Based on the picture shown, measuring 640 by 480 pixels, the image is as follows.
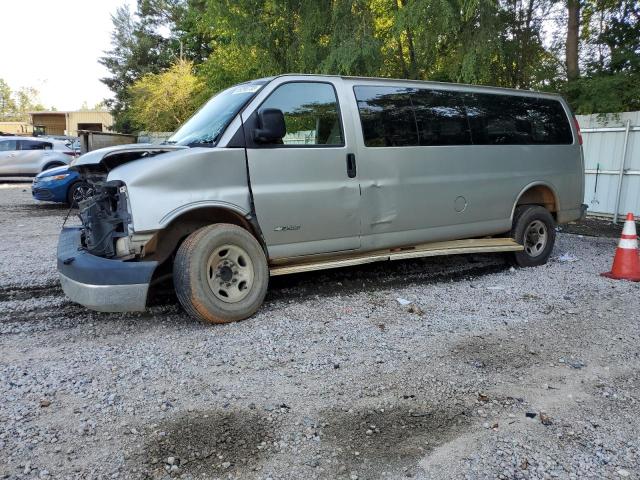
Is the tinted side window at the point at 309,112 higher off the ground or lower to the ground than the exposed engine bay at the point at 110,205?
higher

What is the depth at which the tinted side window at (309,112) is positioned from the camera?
4848mm

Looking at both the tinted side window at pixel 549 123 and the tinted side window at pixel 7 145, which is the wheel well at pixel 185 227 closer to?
the tinted side window at pixel 549 123

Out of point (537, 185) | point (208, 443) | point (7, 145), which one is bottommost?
point (208, 443)

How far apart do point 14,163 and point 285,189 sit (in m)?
17.9

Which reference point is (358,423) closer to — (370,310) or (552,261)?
(370,310)

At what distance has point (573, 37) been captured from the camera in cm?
1227

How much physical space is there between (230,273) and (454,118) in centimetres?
320

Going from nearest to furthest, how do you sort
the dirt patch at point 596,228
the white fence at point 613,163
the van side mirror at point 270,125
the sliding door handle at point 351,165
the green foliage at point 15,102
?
the van side mirror at point 270,125, the sliding door handle at point 351,165, the dirt patch at point 596,228, the white fence at point 613,163, the green foliage at point 15,102

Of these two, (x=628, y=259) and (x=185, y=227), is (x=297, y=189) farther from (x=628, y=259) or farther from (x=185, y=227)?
(x=628, y=259)

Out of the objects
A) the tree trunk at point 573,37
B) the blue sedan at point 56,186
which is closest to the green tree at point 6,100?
the blue sedan at point 56,186

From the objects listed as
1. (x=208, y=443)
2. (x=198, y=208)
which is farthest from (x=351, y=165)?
(x=208, y=443)

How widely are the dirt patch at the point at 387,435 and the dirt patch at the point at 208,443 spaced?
0.39 meters

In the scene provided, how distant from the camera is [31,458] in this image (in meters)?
2.63

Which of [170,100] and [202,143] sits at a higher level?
[170,100]
